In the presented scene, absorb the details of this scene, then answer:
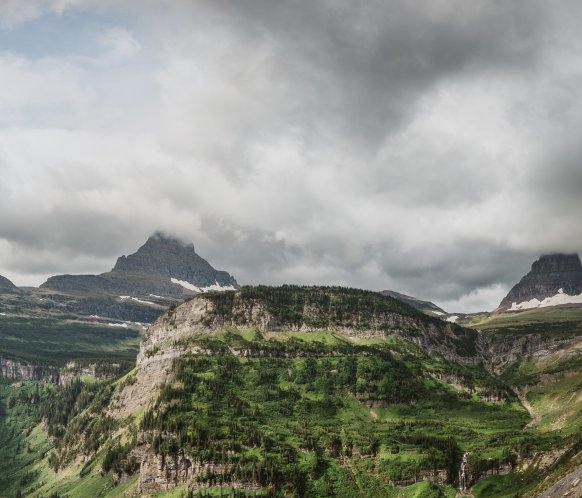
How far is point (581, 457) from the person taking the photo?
178250 mm

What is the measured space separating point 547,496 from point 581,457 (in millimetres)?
48003

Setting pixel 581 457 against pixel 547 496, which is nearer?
pixel 547 496

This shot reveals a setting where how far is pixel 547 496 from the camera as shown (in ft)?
456
